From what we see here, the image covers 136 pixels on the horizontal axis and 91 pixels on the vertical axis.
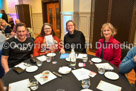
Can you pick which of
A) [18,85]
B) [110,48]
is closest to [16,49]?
[18,85]

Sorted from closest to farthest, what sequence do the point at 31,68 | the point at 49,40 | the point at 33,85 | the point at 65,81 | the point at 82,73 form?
the point at 33,85 < the point at 65,81 < the point at 82,73 < the point at 31,68 < the point at 49,40

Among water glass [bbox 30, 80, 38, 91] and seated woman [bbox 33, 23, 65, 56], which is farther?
seated woman [bbox 33, 23, 65, 56]

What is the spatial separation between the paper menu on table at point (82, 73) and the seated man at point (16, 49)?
110cm

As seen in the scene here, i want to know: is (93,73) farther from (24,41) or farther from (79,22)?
(79,22)

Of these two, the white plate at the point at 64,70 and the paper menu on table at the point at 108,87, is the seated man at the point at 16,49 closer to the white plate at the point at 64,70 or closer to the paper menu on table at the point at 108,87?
the white plate at the point at 64,70

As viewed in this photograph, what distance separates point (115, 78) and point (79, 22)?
384cm

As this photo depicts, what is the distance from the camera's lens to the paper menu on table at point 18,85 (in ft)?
3.14

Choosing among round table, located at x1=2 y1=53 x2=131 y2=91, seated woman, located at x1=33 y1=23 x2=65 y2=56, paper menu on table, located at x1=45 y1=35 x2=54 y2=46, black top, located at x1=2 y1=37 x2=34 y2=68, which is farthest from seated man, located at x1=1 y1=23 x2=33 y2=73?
round table, located at x1=2 y1=53 x2=131 y2=91

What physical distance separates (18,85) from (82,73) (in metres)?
0.70

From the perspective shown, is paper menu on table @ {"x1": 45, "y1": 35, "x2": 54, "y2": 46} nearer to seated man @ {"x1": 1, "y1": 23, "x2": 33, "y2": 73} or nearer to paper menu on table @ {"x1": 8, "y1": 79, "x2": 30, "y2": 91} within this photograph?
seated man @ {"x1": 1, "y1": 23, "x2": 33, "y2": 73}

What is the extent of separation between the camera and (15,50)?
1763 mm

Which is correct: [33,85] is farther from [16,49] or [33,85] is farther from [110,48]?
[110,48]

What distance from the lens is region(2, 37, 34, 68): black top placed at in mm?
1703

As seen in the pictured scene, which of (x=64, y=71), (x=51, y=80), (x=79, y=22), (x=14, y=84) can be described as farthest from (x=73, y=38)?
(x=79, y=22)
